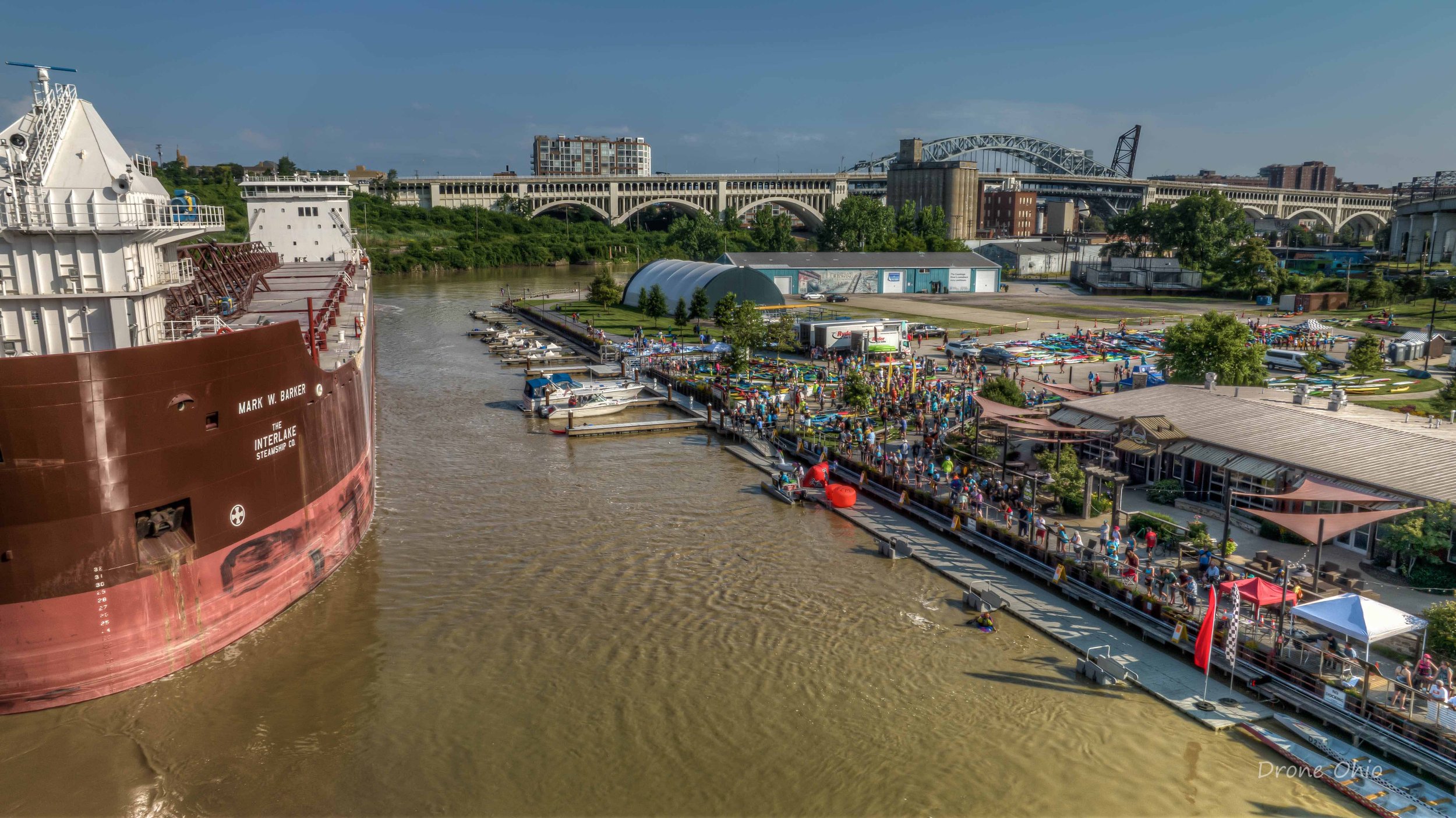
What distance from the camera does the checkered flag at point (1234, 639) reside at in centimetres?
1664

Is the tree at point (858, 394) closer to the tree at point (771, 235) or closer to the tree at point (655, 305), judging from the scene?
the tree at point (655, 305)

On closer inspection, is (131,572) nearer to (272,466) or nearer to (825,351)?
(272,466)

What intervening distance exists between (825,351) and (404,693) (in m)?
36.2

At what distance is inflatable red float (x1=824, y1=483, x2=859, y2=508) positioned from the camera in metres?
27.3

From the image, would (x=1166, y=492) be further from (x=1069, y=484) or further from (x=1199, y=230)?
(x=1199, y=230)

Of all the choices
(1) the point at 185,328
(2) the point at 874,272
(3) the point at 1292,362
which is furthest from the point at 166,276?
(2) the point at 874,272

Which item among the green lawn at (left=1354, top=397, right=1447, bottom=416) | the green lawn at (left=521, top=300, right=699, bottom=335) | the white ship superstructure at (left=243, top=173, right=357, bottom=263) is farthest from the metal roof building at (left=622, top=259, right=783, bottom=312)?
the green lawn at (left=1354, top=397, right=1447, bottom=416)

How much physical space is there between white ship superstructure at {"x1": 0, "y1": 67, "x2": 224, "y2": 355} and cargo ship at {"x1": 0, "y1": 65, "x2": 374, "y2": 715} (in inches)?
1.6

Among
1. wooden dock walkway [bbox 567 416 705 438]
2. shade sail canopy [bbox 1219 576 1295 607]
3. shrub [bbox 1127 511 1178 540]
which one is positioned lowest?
wooden dock walkway [bbox 567 416 705 438]

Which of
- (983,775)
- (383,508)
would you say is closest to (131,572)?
(383,508)

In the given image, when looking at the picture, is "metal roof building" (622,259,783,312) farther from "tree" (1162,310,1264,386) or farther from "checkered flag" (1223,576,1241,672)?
"checkered flag" (1223,576,1241,672)

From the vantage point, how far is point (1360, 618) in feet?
50.6

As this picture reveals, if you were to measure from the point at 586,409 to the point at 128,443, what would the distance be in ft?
79.0

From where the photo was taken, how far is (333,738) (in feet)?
51.5
